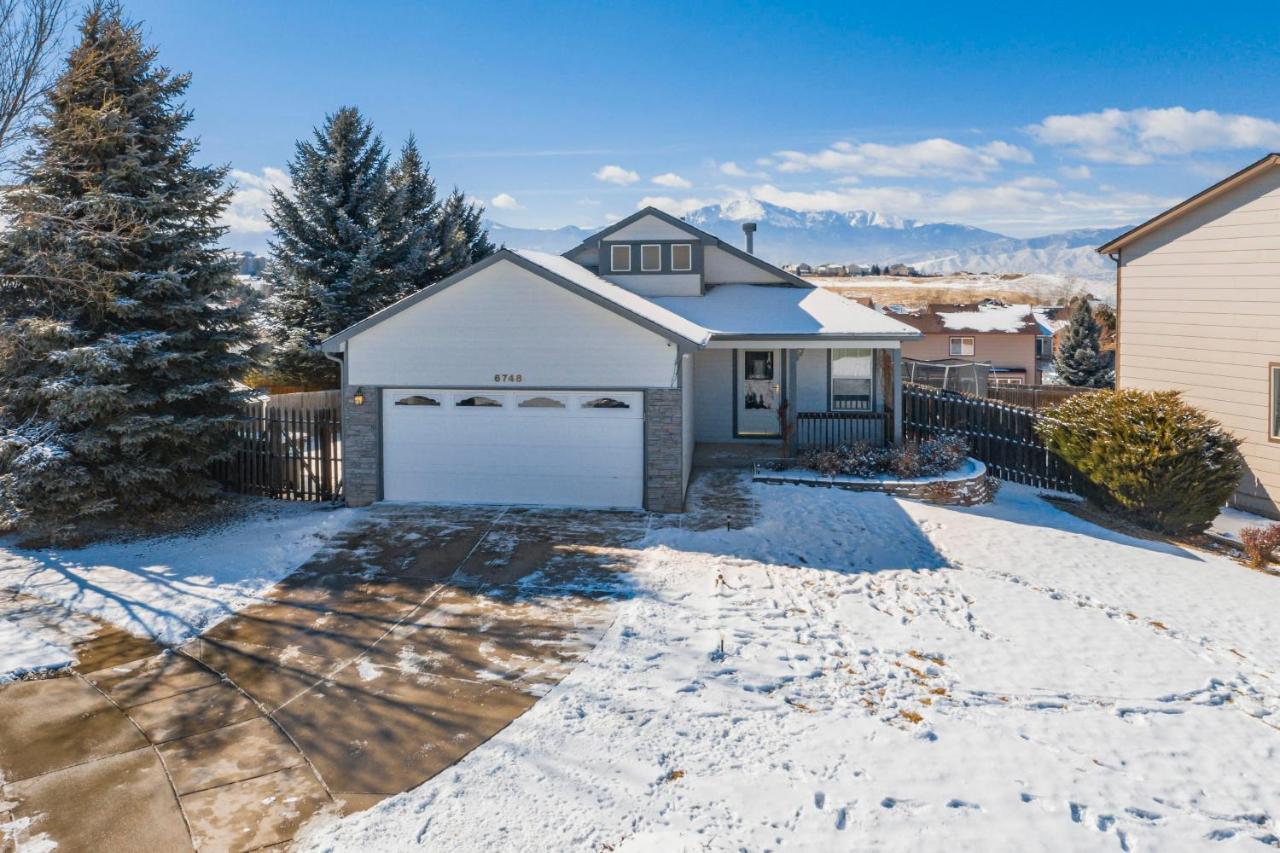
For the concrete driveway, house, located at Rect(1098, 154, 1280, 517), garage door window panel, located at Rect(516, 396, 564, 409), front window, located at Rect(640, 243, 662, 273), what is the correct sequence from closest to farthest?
the concrete driveway
garage door window panel, located at Rect(516, 396, 564, 409)
house, located at Rect(1098, 154, 1280, 517)
front window, located at Rect(640, 243, 662, 273)

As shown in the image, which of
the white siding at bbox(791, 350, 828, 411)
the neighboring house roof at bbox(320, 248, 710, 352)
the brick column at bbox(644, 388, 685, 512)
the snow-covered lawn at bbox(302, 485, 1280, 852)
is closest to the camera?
the snow-covered lawn at bbox(302, 485, 1280, 852)

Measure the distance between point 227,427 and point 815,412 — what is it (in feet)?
37.5

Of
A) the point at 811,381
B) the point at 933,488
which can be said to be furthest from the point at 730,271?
the point at 933,488

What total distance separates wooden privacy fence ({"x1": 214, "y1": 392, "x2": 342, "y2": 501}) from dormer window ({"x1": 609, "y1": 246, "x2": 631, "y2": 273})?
749 centimetres

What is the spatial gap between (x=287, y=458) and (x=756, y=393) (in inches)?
384

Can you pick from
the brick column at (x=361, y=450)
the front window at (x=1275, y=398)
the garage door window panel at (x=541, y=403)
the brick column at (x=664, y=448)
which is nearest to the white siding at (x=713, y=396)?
the brick column at (x=664, y=448)

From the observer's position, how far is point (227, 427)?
44.9ft

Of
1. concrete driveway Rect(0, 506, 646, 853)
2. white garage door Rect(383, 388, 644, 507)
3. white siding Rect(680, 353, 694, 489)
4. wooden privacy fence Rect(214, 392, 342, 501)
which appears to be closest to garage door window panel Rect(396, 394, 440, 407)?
white garage door Rect(383, 388, 644, 507)

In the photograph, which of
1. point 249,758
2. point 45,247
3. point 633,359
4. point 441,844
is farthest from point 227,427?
point 441,844

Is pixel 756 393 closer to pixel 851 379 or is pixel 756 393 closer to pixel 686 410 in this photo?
pixel 851 379

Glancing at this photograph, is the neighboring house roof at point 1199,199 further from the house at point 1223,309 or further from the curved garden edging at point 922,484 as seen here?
the curved garden edging at point 922,484

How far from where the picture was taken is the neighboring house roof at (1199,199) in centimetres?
1460

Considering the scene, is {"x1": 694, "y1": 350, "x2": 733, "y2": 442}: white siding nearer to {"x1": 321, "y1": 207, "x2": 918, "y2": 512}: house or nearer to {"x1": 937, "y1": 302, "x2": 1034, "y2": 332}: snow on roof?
{"x1": 321, "y1": 207, "x2": 918, "y2": 512}: house

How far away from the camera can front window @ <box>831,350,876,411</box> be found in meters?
17.3
